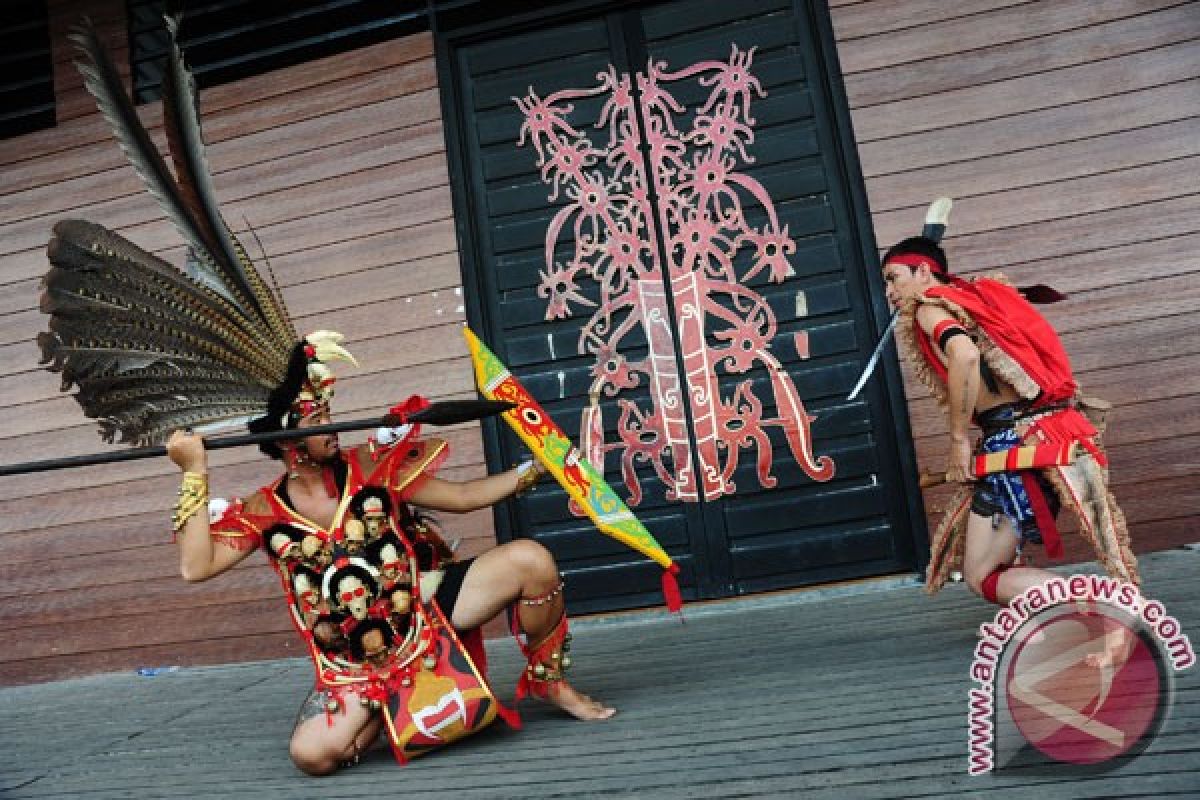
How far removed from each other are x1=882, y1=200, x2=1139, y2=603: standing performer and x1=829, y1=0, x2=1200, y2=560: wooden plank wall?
1.45 meters

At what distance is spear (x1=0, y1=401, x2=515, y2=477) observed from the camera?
2484 millimetres

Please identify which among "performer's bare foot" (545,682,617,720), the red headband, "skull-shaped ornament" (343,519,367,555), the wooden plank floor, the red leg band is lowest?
the wooden plank floor

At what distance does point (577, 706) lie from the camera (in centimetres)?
276

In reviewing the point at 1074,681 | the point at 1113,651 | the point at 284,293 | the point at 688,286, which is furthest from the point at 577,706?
the point at 284,293

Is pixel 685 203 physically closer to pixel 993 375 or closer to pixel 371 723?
pixel 993 375

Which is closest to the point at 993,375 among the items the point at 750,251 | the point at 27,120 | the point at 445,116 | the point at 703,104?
the point at 750,251

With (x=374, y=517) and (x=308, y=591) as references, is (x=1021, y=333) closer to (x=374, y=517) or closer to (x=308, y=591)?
(x=374, y=517)

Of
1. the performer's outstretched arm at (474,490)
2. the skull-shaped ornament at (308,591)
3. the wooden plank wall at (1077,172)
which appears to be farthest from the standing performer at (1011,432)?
the skull-shaped ornament at (308,591)

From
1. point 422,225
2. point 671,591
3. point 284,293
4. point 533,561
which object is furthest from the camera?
point 284,293

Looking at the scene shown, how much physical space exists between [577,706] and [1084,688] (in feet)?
4.33

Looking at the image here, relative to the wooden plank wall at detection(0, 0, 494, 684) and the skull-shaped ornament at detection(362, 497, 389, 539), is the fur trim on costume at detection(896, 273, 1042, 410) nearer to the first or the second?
the skull-shaped ornament at detection(362, 497, 389, 539)

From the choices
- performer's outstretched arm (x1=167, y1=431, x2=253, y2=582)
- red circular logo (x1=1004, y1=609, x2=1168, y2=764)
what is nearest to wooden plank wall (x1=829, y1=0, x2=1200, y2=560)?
red circular logo (x1=1004, y1=609, x2=1168, y2=764)

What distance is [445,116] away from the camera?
4953 millimetres

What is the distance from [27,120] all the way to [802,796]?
566cm
